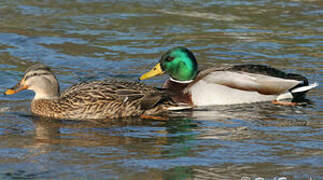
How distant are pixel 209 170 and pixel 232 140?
4.21ft

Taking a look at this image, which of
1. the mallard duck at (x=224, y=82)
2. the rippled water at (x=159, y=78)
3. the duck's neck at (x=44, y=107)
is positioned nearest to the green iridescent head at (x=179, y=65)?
the mallard duck at (x=224, y=82)

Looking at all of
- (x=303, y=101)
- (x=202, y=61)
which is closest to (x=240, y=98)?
(x=303, y=101)

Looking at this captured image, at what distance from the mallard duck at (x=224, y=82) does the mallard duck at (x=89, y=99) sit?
92 centimetres

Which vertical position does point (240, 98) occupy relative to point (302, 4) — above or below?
below

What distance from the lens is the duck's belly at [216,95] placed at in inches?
413

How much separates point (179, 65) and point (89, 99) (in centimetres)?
188

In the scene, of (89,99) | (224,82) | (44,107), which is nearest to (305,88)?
(224,82)

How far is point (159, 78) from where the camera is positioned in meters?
12.2

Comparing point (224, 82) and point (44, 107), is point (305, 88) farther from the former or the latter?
point (44, 107)

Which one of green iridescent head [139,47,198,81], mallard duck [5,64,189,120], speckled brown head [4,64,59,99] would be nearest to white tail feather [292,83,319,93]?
green iridescent head [139,47,198,81]

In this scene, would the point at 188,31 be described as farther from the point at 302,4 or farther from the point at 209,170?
the point at 209,170

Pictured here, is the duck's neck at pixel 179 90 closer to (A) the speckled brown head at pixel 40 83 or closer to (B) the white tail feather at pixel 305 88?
(B) the white tail feather at pixel 305 88

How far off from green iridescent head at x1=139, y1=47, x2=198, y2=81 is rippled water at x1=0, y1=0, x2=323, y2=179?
2.81ft

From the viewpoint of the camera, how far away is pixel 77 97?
31.1 ft
